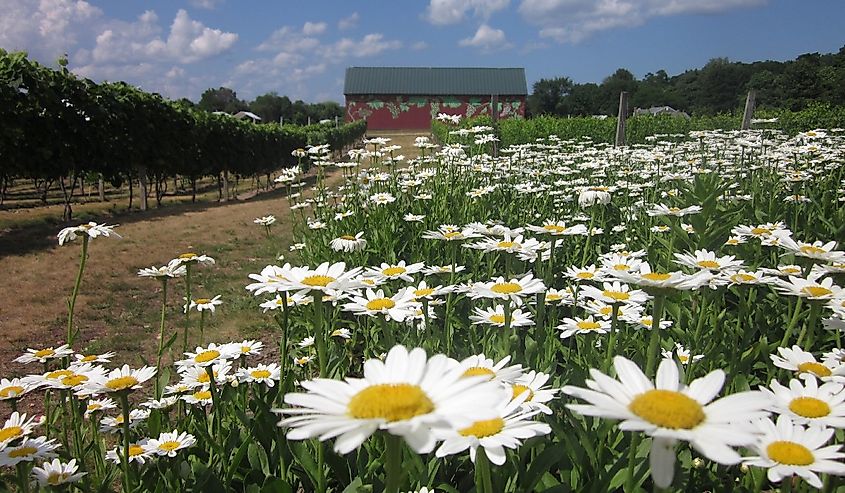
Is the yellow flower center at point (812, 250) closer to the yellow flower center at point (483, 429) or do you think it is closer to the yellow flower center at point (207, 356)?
the yellow flower center at point (483, 429)

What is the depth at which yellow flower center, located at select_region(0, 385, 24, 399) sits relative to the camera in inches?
73.2

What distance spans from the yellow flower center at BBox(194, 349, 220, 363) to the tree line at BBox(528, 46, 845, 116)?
21894mm

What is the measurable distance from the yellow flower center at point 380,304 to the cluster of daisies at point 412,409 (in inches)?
27.4

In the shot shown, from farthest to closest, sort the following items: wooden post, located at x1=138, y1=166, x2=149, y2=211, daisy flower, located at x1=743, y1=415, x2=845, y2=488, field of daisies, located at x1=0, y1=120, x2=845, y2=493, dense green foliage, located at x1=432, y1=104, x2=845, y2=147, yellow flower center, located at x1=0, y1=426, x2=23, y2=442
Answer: dense green foliage, located at x1=432, y1=104, x2=845, y2=147 < wooden post, located at x1=138, y1=166, x2=149, y2=211 < yellow flower center, located at x1=0, y1=426, x2=23, y2=442 < daisy flower, located at x1=743, y1=415, x2=845, y2=488 < field of daisies, located at x1=0, y1=120, x2=845, y2=493

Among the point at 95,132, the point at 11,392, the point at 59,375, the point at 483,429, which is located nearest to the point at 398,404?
the point at 483,429

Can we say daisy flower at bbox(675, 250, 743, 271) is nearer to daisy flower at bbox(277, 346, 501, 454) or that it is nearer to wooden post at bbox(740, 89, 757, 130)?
daisy flower at bbox(277, 346, 501, 454)

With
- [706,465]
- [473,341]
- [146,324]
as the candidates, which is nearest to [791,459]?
[706,465]

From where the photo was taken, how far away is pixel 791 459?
39.0 inches

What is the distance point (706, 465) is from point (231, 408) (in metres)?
1.63

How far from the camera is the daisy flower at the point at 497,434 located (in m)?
1.02

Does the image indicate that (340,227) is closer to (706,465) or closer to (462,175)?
(462,175)

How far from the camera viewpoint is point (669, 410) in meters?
0.82

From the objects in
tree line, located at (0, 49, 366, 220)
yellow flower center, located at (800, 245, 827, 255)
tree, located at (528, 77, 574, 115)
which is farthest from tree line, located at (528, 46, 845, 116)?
yellow flower center, located at (800, 245, 827, 255)

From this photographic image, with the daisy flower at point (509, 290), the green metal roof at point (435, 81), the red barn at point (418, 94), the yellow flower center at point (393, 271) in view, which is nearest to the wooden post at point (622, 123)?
the yellow flower center at point (393, 271)
